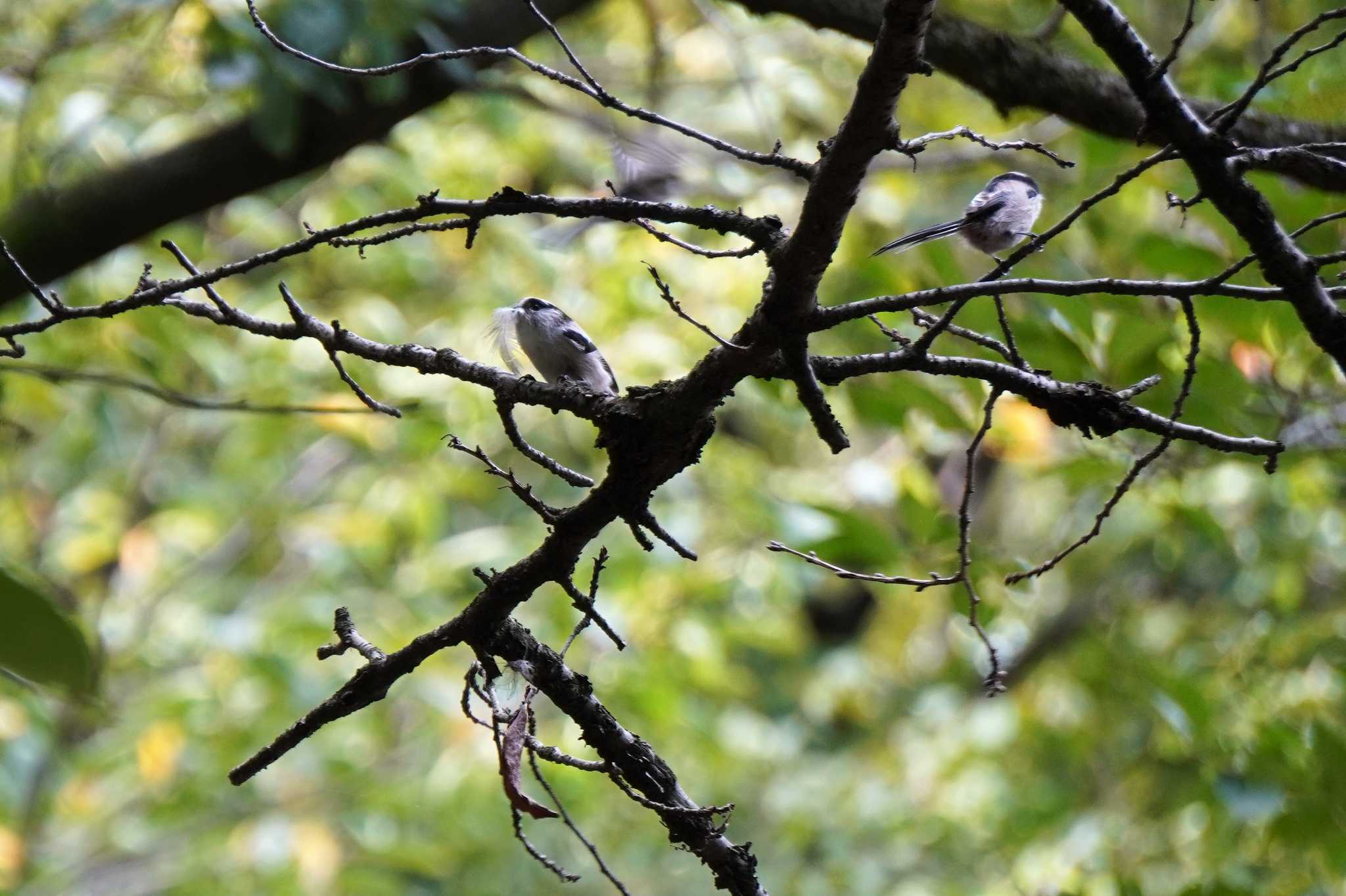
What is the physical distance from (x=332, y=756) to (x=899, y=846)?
2.87 meters

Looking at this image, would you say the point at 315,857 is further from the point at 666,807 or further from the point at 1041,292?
the point at 1041,292

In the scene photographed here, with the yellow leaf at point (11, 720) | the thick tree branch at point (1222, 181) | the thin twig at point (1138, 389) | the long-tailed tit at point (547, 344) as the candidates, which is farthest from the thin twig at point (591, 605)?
the yellow leaf at point (11, 720)

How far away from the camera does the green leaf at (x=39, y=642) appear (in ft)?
2.03

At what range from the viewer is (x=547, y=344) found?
2742 millimetres


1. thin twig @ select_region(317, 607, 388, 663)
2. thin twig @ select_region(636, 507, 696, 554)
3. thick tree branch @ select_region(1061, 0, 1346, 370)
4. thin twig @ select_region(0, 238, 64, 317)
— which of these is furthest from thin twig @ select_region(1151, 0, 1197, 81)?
thin twig @ select_region(0, 238, 64, 317)

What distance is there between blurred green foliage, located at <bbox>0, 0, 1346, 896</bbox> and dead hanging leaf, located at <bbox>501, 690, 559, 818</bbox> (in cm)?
146

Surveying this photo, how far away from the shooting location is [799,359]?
1.23 meters

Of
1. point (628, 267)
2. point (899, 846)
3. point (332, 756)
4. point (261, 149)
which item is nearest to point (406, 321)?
point (628, 267)

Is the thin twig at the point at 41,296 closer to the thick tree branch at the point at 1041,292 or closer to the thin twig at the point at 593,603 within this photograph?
the thin twig at the point at 593,603

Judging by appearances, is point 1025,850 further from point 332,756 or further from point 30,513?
point 30,513

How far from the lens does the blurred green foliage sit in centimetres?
348

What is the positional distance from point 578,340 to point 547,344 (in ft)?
0.32

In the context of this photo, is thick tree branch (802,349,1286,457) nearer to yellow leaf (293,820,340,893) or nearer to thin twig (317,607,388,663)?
thin twig (317,607,388,663)

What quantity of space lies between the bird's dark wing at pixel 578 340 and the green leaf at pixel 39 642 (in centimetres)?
215
